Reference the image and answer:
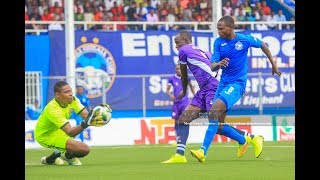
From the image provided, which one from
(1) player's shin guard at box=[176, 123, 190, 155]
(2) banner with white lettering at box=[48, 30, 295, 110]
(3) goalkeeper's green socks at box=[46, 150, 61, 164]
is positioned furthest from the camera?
(2) banner with white lettering at box=[48, 30, 295, 110]

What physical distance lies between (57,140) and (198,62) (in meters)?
3.12

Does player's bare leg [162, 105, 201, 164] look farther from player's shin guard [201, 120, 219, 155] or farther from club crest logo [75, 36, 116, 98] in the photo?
club crest logo [75, 36, 116, 98]

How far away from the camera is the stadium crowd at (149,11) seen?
1313 inches

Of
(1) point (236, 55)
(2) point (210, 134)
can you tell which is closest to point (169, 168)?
(2) point (210, 134)

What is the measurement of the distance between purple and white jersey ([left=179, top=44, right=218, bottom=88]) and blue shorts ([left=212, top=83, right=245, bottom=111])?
76 cm

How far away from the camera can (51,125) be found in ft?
52.9

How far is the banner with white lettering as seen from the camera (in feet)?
100

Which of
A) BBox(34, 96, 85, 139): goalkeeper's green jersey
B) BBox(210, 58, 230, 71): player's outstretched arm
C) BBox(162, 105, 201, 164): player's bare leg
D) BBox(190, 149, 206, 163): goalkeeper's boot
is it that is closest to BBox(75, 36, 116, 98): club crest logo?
BBox(162, 105, 201, 164): player's bare leg

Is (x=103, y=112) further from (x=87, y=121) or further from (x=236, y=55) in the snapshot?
(x=236, y=55)

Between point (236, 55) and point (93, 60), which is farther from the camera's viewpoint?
point (93, 60)

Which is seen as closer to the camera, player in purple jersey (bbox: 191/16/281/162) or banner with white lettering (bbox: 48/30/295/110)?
player in purple jersey (bbox: 191/16/281/162)

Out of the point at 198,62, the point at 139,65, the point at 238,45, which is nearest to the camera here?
the point at 238,45

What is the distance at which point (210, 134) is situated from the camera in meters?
15.9
